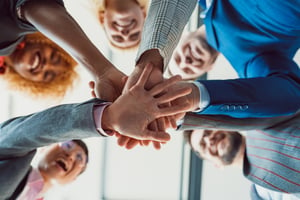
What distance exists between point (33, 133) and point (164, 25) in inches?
14.3

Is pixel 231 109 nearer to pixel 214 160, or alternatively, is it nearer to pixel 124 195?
pixel 214 160

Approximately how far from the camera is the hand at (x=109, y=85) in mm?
832

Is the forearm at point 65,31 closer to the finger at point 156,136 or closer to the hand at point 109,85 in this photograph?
the hand at point 109,85

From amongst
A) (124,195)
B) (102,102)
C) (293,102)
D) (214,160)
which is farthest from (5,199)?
(124,195)

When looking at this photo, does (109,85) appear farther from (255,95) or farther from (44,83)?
(44,83)

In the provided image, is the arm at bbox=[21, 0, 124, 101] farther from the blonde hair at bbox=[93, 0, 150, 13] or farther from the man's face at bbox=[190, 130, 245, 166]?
the man's face at bbox=[190, 130, 245, 166]

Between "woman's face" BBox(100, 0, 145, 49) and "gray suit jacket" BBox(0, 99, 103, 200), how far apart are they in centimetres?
70

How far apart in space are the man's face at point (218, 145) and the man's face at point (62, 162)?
19.5 inches

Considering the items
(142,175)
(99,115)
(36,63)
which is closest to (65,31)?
(99,115)

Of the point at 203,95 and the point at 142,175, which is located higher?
the point at 203,95

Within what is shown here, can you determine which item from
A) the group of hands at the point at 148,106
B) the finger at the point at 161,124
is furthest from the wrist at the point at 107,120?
the finger at the point at 161,124

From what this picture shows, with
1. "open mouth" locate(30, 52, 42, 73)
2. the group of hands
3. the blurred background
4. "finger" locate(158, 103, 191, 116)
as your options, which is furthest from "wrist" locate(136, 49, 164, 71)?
the blurred background

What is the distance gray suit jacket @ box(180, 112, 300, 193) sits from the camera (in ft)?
2.98

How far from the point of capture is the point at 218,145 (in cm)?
147
